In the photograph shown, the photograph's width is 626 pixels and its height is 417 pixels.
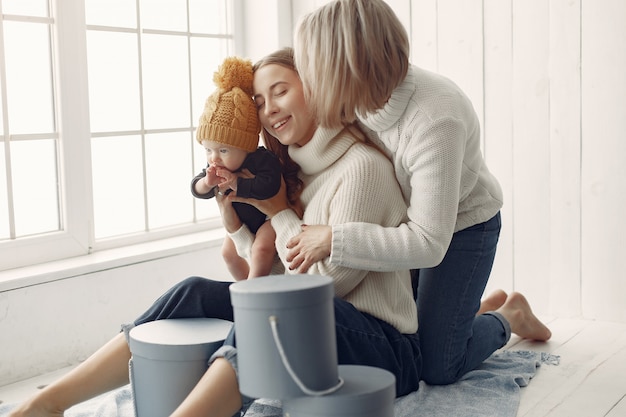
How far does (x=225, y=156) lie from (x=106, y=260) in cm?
93

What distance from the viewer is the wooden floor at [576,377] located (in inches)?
89.6

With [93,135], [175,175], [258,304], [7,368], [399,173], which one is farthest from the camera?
[175,175]

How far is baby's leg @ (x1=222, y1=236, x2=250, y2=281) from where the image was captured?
8.48ft

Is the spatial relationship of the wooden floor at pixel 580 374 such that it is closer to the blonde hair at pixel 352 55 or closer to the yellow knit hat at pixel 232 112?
the blonde hair at pixel 352 55

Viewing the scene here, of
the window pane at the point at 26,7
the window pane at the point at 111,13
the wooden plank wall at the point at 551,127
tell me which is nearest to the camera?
the window pane at the point at 26,7

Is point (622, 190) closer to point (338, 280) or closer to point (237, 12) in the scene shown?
point (338, 280)

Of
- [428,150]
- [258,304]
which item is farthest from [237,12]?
[258,304]

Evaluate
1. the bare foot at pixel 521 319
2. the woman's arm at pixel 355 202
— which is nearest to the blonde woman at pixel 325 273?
the woman's arm at pixel 355 202

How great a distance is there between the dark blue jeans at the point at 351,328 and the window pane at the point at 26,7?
1.32 metres

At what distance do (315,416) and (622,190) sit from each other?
1875 mm

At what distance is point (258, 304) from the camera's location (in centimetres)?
164

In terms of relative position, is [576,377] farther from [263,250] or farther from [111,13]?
[111,13]

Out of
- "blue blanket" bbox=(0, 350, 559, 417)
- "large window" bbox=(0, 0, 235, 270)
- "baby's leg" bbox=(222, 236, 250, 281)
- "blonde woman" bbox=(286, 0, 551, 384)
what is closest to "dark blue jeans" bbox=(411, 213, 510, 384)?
→ "blue blanket" bbox=(0, 350, 559, 417)

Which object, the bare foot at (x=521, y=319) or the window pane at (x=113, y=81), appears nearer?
the bare foot at (x=521, y=319)
